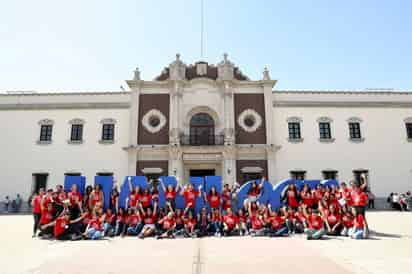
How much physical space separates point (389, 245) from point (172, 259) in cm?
596

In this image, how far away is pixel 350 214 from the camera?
29.7ft

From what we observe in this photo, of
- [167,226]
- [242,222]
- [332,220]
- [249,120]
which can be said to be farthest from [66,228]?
[249,120]

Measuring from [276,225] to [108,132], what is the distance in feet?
56.6

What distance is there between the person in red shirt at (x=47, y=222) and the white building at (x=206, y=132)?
38.1 ft

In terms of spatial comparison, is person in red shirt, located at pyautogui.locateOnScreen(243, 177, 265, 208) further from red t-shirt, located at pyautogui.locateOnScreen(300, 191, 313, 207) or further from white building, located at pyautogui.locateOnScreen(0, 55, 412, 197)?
white building, located at pyautogui.locateOnScreen(0, 55, 412, 197)

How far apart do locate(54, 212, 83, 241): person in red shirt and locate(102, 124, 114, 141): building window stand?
44.3 feet

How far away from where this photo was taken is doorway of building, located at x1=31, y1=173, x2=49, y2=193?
20.9 metres

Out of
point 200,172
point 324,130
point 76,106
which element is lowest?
point 200,172

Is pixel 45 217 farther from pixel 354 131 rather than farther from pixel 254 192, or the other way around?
pixel 354 131

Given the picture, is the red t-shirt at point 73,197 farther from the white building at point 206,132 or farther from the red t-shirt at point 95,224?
the white building at point 206,132

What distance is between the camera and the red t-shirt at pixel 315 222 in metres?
8.54

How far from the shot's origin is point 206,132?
2225 cm

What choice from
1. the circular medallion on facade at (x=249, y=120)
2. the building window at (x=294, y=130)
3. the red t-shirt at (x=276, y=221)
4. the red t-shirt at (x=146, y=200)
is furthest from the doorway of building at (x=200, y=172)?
the red t-shirt at (x=276, y=221)

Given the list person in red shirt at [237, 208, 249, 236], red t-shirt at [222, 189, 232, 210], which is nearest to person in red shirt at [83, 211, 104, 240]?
red t-shirt at [222, 189, 232, 210]
